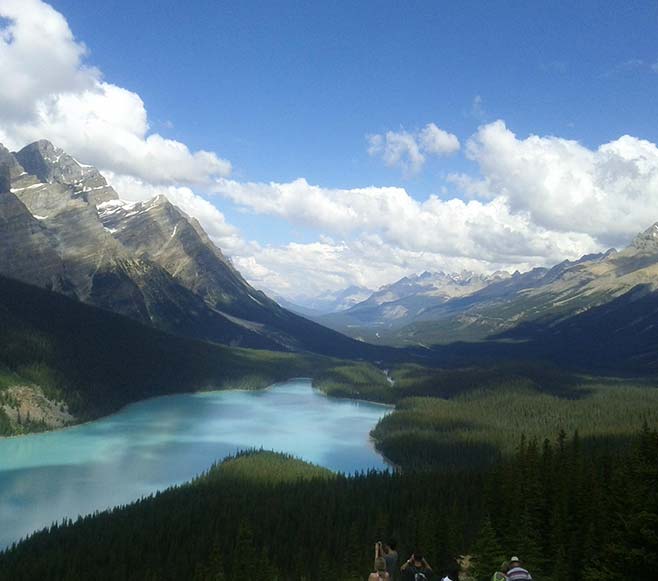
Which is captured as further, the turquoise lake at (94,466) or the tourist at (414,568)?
the turquoise lake at (94,466)

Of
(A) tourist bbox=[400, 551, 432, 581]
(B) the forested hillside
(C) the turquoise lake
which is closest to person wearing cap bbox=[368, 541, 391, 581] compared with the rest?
(A) tourist bbox=[400, 551, 432, 581]

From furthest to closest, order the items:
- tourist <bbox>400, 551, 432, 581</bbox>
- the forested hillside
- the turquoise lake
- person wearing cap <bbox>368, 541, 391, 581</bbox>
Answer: the turquoise lake → the forested hillside → tourist <bbox>400, 551, 432, 581</bbox> → person wearing cap <bbox>368, 541, 391, 581</bbox>

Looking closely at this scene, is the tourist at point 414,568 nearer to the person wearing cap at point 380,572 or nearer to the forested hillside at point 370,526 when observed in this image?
the person wearing cap at point 380,572

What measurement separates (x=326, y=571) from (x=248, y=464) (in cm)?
7319

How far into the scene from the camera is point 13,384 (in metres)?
200

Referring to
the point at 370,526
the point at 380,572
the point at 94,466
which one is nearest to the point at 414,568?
the point at 380,572

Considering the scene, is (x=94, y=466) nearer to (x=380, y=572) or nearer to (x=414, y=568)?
(x=414, y=568)

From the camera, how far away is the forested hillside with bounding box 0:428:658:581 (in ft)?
169

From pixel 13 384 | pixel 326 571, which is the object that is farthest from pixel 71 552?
pixel 13 384

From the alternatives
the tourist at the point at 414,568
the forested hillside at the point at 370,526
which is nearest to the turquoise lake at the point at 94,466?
the forested hillside at the point at 370,526

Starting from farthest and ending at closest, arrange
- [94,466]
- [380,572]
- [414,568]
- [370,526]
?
[94,466] < [370,526] < [414,568] < [380,572]

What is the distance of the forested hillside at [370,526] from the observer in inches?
2030

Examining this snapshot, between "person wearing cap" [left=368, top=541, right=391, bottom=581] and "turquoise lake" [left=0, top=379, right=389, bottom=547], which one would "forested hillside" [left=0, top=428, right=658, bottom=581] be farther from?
"turquoise lake" [left=0, top=379, right=389, bottom=547]

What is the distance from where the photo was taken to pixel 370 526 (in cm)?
9306
